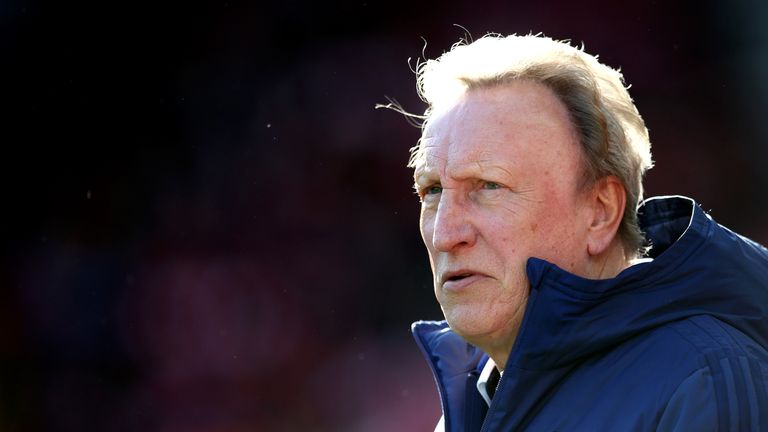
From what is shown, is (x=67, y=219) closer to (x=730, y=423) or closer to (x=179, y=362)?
(x=179, y=362)

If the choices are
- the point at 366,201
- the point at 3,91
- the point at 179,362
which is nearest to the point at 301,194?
the point at 366,201

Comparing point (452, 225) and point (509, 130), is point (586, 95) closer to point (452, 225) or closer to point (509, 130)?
point (509, 130)

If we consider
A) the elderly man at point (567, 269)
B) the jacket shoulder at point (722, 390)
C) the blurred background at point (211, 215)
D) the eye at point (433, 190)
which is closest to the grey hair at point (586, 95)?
the elderly man at point (567, 269)

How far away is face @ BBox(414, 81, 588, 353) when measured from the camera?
71.6 inches

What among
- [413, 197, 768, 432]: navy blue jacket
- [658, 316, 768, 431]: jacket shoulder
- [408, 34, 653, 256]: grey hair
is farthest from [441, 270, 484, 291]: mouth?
[658, 316, 768, 431]: jacket shoulder

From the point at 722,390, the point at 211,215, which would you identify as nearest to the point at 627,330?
the point at 722,390

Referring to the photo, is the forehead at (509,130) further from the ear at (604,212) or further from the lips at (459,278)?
the lips at (459,278)

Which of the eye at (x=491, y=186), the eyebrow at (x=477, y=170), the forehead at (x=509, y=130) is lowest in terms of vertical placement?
the eye at (x=491, y=186)

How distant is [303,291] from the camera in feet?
17.8

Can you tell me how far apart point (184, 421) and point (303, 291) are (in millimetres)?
957

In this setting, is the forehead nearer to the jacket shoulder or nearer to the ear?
the ear

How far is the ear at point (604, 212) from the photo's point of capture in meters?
1.87

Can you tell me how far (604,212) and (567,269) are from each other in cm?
15

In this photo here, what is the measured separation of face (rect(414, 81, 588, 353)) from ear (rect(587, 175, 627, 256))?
Result: 2 centimetres
